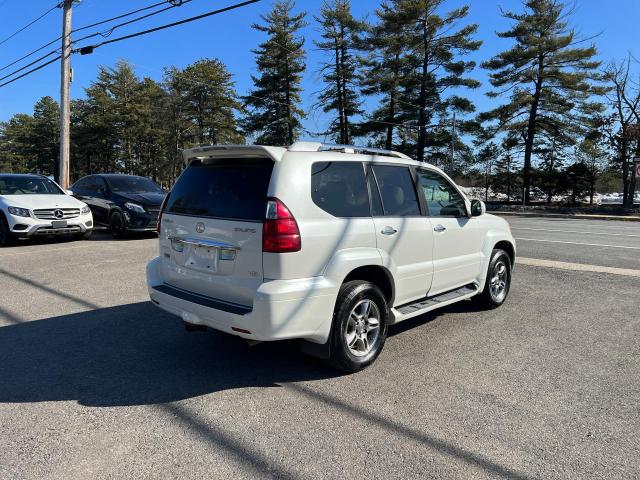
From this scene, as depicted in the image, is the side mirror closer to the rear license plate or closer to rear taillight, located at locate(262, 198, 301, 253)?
rear taillight, located at locate(262, 198, 301, 253)

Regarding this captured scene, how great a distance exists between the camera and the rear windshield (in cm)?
372

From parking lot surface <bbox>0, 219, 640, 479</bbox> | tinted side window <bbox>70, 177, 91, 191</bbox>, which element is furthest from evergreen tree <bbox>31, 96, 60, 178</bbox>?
parking lot surface <bbox>0, 219, 640, 479</bbox>

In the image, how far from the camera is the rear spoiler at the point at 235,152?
372 cm

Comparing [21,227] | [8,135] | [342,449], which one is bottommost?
[342,449]

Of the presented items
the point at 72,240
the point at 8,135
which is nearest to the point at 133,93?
the point at 8,135

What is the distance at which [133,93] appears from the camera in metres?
58.4

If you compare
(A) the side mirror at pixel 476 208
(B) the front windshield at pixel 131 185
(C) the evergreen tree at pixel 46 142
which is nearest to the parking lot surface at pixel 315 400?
(A) the side mirror at pixel 476 208

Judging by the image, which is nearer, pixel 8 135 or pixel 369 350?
pixel 369 350

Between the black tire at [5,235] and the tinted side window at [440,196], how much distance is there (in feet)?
31.2

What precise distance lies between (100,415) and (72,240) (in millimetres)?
9785

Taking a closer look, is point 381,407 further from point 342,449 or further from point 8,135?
point 8,135

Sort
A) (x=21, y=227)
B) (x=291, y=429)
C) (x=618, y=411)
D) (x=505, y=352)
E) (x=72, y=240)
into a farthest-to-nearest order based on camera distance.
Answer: (x=72, y=240) → (x=21, y=227) → (x=505, y=352) → (x=618, y=411) → (x=291, y=429)

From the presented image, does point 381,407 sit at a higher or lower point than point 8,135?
lower

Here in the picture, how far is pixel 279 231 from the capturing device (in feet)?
11.6
